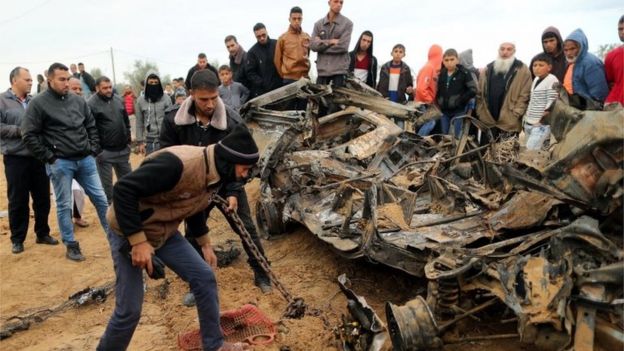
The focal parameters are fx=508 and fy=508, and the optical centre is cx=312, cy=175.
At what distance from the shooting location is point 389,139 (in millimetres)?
6258

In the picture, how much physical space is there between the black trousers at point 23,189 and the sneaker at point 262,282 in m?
3.46

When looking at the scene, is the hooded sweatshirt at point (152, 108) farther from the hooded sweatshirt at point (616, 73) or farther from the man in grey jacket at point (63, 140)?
the hooded sweatshirt at point (616, 73)

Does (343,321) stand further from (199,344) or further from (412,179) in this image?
(412,179)

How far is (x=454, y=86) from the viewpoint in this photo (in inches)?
315

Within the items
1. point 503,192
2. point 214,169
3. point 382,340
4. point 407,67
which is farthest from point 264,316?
point 407,67

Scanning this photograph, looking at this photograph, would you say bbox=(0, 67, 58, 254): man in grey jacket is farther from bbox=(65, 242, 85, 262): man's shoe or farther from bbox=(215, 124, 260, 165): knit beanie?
bbox=(215, 124, 260, 165): knit beanie

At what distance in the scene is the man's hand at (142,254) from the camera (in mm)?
2941

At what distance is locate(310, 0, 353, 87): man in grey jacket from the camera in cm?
809

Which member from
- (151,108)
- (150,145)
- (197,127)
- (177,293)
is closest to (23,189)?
(177,293)

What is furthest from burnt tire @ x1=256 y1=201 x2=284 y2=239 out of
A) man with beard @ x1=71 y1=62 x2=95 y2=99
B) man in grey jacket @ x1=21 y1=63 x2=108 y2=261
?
man with beard @ x1=71 y1=62 x2=95 y2=99

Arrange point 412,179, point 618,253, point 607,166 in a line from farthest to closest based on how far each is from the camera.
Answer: point 412,179
point 607,166
point 618,253

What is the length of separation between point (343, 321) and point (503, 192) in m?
1.83

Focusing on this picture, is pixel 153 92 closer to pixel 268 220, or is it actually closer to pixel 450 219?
pixel 268 220

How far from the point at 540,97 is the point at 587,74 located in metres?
0.81
